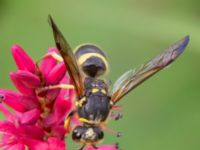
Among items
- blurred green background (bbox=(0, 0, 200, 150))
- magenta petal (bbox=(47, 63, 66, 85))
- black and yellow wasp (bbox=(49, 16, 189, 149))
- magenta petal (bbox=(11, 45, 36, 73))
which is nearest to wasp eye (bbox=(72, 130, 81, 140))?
black and yellow wasp (bbox=(49, 16, 189, 149))

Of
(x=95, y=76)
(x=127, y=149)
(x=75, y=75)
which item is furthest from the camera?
(x=127, y=149)

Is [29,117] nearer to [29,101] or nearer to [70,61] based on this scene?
[29,101]

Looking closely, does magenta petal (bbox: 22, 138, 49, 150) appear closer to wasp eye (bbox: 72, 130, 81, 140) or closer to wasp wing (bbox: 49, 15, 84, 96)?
wasp eye (bbox: 72, 130, 81, 140)

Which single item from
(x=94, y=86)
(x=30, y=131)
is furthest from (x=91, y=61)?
(x=30, y=131)

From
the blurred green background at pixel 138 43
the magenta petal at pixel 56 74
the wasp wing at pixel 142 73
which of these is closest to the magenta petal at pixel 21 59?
the magenta petal at pixel 56 74

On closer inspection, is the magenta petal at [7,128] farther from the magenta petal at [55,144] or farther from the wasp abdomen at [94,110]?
the wasp abdomen at [94,110]

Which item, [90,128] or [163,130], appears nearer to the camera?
[90,128]

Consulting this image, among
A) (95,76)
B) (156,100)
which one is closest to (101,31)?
(156,100)

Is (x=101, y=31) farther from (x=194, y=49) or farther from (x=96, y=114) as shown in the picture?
(x=96, y=114)
